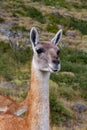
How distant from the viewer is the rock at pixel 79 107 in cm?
1495

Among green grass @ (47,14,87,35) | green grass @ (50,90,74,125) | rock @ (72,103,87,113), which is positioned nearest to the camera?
green grass @ (50,90,74,125)

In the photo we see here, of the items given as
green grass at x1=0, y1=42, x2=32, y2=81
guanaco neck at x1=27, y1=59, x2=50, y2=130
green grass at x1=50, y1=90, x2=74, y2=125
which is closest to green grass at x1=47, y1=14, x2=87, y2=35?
green grass at x1=0, y1=42, x2=32, y2=81

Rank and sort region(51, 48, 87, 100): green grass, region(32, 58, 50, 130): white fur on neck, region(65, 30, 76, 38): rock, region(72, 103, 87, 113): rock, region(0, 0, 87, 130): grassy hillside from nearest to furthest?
region(32, 58, 50, 130): white fur on neck
region(0, 0, 87, 130): grassy hillside
region(72, 103, 87, 113): rock
region(51, 48, 87, 100): green grass
region(65, 30, 76, 38): rock

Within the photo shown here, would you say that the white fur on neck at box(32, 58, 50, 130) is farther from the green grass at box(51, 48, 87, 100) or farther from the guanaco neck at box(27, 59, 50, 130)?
the green grass at box(51, 48, 87, 100)

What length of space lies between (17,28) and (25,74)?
1544 centimetres

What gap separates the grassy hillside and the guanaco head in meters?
5.02

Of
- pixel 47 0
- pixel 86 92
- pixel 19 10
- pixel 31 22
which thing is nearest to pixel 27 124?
pixel 86 92

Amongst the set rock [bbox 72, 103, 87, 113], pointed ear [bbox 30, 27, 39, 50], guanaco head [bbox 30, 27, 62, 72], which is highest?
pointed ear [bbox 30, 27, 39, 50]

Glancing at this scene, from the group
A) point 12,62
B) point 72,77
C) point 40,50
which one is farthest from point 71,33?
point 40,50

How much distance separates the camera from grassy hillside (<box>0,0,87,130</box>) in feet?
47.2

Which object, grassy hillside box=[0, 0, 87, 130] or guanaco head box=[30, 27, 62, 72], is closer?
guanaco head box=[30, 27, 62, 72]

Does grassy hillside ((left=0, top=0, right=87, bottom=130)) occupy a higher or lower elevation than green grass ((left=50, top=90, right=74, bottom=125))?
lower

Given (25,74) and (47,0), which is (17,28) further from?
(47,0)

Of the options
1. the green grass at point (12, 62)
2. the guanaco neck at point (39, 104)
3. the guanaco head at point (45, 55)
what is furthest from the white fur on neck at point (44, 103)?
the green grass at point (12, 62)
